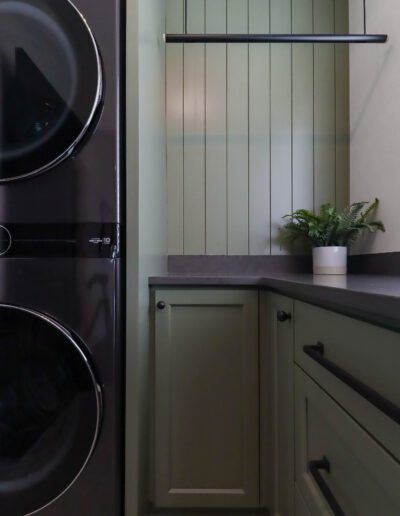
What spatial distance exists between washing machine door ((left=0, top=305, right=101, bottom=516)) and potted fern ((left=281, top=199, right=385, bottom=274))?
1.03 meters

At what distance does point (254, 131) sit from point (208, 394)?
1.28 meters

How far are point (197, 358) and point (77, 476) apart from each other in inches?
19.5

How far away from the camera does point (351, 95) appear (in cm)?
164

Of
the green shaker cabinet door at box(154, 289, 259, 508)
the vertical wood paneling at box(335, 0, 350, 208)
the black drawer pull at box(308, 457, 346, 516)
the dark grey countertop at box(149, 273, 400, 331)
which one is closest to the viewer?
the dark grey countertop at box(149, 273, 400, 331)

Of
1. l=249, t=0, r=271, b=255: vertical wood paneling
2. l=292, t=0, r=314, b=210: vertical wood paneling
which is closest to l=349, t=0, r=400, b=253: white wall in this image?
l=292, t=0, r=314, b=210: vertical wood paneling

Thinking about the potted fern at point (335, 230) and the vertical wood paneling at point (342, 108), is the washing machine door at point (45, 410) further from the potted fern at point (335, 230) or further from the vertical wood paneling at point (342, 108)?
the vertical wood paneling at point (342, 108)

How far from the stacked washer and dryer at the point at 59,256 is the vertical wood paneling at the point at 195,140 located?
84 centimetres

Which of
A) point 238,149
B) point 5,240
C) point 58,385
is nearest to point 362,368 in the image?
point 58,385

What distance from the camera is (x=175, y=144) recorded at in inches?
68.7

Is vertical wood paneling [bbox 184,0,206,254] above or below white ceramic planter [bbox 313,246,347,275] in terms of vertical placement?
above

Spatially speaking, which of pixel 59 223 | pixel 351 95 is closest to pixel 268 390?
pixel 59 223

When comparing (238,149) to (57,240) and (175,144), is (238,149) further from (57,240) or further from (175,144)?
(57,240)

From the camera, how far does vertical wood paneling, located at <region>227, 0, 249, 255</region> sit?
5.71ft

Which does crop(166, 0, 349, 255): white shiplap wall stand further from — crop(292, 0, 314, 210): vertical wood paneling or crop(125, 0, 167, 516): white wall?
crop(125, 0, 167, 516): white wall
